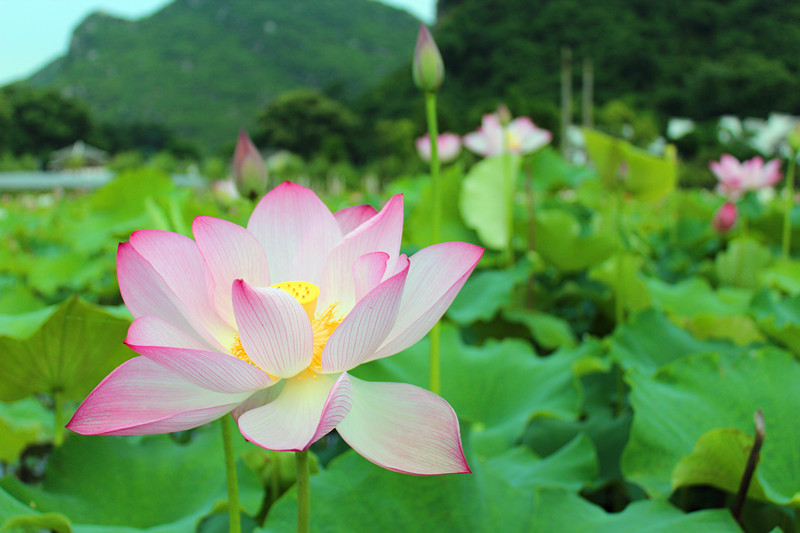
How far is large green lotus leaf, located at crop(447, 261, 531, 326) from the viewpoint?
1164 millimetres

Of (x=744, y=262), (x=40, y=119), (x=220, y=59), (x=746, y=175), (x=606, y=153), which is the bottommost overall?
(x=40, y=119)

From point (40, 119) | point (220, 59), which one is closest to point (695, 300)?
point (40, 119)

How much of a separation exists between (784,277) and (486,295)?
63cm

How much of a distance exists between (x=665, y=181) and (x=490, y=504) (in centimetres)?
103

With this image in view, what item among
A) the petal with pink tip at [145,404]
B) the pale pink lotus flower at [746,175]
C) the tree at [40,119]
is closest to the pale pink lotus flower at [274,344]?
the petal with pink tip at [145,404]

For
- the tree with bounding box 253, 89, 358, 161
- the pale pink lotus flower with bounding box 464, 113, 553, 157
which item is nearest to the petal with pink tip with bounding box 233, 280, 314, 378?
the pale pink lotus flower with bounding box 464, 113, 553, 157

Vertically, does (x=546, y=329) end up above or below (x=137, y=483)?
below

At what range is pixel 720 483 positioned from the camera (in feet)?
1.94

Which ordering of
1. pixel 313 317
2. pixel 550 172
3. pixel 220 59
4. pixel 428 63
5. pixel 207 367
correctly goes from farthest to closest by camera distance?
pixel 220 59, pixel 550 172, pixel 428 63, pixel 313 317, pixel 207 367

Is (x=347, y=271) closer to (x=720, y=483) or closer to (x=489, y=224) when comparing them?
Result: (x=720, y=483)

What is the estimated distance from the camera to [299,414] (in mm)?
315

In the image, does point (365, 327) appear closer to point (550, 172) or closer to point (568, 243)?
point (568, 243)

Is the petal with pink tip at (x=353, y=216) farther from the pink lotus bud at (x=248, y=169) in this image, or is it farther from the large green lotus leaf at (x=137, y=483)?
the large green lotus leaf at (x=137, y=483)

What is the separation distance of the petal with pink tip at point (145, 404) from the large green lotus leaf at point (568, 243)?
122cm
